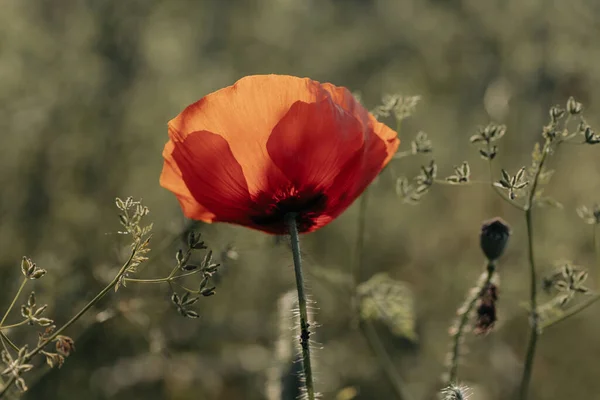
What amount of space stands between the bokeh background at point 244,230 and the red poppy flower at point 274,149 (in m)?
0.81

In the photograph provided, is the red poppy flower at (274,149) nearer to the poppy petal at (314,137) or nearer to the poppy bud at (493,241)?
the poppy petal at (314,137)

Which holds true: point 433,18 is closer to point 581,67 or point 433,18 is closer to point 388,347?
point 581,67

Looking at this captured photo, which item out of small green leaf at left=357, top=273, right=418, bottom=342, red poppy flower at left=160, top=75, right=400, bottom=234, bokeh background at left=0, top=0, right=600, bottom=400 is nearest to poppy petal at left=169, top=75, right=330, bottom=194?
red poppy flower at left=160, top=75, right=400, bottom=234

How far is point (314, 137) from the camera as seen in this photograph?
3.24 feet

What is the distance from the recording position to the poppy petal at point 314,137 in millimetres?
977

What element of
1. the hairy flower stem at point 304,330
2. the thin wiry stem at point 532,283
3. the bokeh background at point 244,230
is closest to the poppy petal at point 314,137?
the hairy flower stem at point 304,330

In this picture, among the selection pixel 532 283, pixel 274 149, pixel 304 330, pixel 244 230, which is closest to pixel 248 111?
pixel 274 149

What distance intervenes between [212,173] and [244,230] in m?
1.11

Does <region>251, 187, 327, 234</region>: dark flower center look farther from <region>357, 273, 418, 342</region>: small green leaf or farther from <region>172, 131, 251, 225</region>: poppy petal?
<region>357, 273, 418, 342</region>: small green leaf

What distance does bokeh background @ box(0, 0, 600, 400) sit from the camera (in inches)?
85.0

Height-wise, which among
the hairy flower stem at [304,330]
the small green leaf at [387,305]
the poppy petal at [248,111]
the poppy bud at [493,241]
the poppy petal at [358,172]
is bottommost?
the hairy flower stem at [304,330]

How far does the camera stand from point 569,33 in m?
2.39

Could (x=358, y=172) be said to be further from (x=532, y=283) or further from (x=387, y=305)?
(x=387, y=305)

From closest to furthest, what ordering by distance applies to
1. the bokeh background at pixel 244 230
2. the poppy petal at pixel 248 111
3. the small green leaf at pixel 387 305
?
the poppy petal at pixel 248 111 → the small green leaf at pixel 387 305 → the bokeh background at pixel 244 230
